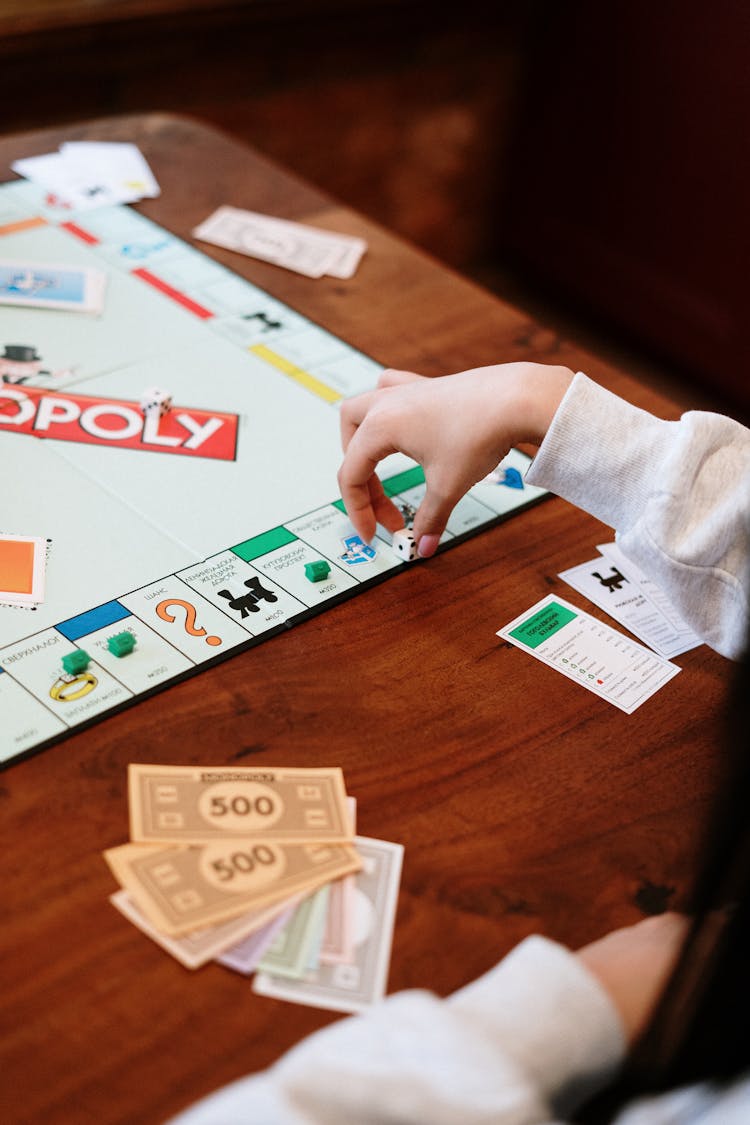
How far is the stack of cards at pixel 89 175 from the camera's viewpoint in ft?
5.03

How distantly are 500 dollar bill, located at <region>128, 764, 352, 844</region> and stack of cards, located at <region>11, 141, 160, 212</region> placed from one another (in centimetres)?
97

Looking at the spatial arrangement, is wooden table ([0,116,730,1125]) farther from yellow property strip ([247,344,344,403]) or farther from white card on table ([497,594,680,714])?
yellow property strip ([247,344,344,403])

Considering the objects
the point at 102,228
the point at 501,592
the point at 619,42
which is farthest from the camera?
the point at 619,42

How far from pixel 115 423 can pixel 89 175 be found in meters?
0.58

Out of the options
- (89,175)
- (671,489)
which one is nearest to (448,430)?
(671,489)

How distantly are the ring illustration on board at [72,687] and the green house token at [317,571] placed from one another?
21cm

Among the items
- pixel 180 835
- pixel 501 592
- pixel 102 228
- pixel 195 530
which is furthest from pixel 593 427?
pixel 102 228

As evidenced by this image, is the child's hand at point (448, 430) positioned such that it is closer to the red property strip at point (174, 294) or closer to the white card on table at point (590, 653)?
the white card on table at point (590, 653)

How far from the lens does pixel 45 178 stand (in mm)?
1562

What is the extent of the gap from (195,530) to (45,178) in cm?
78

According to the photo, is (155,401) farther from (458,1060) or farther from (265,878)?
(458,1060)

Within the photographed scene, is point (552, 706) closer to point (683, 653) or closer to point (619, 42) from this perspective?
point (683, 653)

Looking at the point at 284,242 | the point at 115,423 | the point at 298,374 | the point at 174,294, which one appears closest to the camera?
the point at 115,423

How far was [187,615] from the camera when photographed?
0.95m
